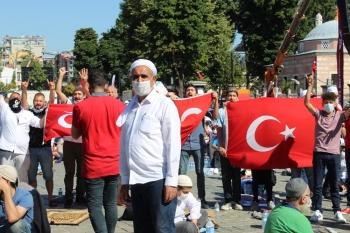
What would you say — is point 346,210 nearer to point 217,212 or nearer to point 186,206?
point 217,212

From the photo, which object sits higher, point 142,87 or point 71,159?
point 142,87

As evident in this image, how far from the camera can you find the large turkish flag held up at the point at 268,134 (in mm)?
11336

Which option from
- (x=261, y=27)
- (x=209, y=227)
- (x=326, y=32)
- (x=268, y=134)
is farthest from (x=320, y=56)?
(x=209, y=227)

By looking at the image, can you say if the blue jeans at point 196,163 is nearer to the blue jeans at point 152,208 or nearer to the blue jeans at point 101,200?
the blue jeans at point 101,200

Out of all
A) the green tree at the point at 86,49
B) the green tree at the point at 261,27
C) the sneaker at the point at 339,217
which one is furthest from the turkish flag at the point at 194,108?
the green tree at the point at 86,49

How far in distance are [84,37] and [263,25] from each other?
1180 inches

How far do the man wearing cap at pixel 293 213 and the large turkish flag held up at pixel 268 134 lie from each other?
495 cm

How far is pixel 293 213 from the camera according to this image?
6.02 metres

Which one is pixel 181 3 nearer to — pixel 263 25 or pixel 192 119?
pixel 263 25

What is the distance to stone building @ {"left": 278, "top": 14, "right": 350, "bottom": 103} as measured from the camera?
74.7 m

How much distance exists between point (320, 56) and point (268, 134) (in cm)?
6672

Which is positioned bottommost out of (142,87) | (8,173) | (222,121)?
(8,173)

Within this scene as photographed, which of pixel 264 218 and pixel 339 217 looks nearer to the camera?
pixel 264 218

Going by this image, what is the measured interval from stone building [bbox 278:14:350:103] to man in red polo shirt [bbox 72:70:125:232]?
66.1 m
